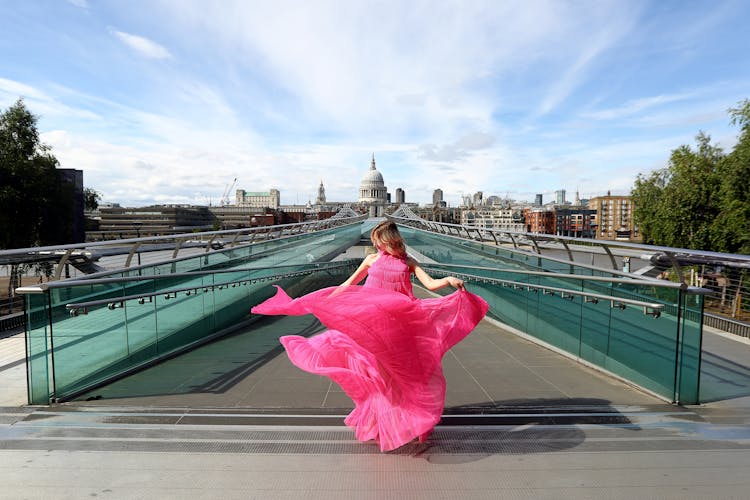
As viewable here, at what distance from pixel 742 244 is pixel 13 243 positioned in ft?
86.9

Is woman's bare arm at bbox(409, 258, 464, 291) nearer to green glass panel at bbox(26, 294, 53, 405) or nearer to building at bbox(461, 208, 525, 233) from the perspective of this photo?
green glass panel at bbox(26, 294, 53, 405)

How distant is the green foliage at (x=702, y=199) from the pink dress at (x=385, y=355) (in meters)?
14.6

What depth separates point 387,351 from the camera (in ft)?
9.45

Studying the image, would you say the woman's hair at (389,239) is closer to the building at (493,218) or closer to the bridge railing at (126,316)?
the bridge railing at (126,316)

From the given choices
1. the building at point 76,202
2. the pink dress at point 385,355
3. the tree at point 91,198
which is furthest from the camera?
the tree at point 91,198

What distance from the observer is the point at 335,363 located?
120 inches

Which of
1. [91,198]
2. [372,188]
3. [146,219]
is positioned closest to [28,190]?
[91,198]

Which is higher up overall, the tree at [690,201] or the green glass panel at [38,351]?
the tree at [690,201]

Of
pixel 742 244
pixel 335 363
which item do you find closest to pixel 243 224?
pixel 742 244

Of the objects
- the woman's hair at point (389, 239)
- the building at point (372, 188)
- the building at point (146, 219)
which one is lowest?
the building at point (146, 219)

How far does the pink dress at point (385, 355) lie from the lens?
2.87m

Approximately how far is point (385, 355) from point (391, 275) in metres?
0.57

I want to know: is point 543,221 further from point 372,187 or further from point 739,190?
point 739,190

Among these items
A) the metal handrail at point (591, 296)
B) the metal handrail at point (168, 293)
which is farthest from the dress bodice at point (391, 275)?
the metal handrail at point (168, 293)
